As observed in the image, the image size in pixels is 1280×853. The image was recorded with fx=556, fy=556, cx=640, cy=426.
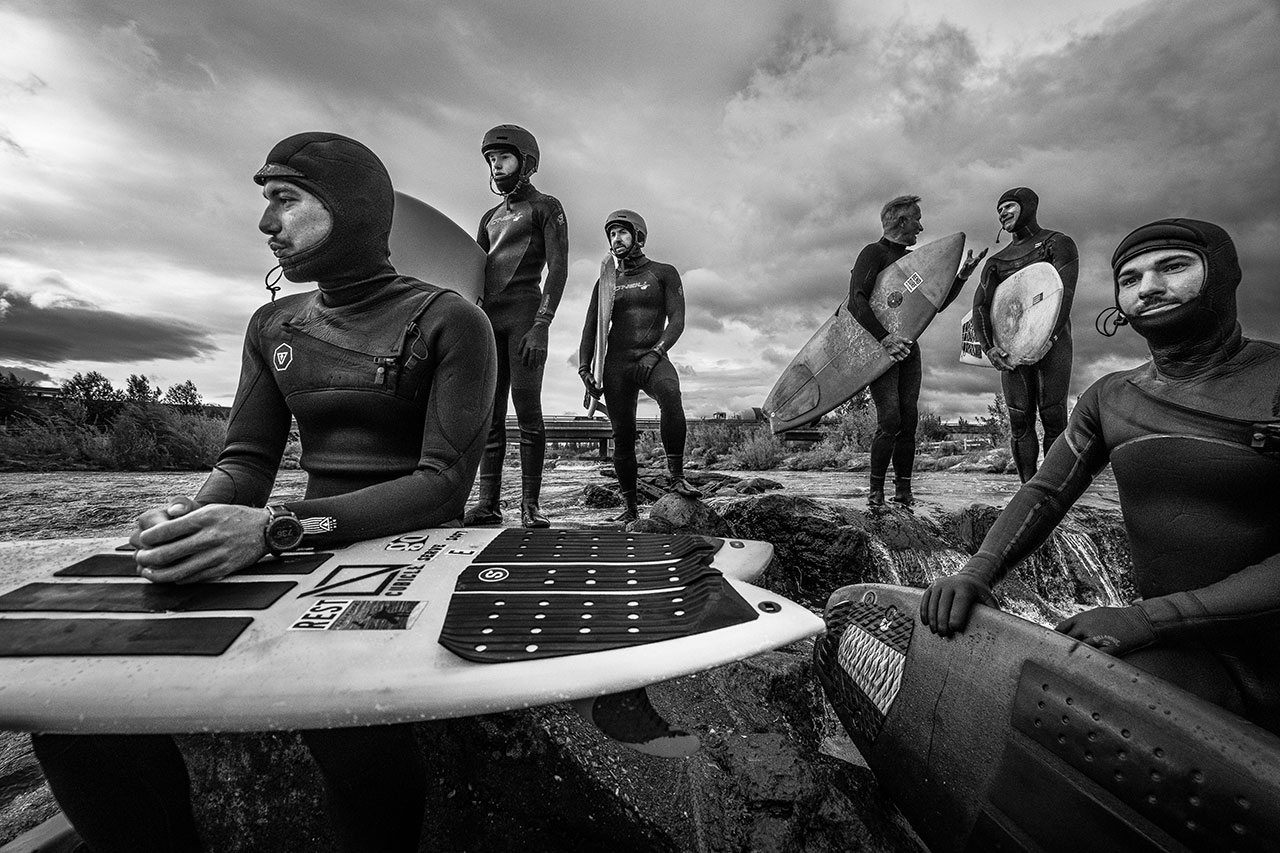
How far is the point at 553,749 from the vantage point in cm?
202

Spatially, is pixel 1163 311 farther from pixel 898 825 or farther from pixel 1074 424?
pixel 898 825

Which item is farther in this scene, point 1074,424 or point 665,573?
point 1074,424

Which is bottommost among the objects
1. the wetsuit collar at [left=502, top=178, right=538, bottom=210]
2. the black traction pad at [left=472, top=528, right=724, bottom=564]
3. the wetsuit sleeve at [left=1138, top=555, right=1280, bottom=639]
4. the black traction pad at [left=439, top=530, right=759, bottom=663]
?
the wetsuit sleeve at [left=1138, top=555, right=1280, bottom=639]

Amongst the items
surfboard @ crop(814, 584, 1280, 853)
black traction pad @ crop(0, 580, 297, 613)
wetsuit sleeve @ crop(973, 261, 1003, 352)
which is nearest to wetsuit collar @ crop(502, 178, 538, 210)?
black traction pad @ crop(0, 580, 297, 613)

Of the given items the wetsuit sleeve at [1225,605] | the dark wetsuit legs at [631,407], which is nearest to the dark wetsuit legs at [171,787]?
the wetsuit sleeve at [1225,605]

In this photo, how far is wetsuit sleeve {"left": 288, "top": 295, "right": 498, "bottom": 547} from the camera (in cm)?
167

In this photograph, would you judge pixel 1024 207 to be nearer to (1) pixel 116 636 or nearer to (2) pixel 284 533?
(2) pixel 284 533

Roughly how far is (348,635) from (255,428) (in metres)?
1.25

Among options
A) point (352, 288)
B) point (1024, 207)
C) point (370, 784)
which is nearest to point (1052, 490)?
point (370, 784)

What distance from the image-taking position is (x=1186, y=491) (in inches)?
61.9

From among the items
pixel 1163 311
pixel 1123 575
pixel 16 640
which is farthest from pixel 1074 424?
pixel 1123 575

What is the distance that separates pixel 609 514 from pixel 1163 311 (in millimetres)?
4574

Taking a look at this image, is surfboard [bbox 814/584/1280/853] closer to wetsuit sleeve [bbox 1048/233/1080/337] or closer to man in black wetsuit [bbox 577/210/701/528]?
man in black wetsuit [bbox 577/210/701/528]

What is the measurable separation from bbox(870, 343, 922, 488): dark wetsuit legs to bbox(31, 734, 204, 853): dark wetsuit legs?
4861 millimetres
